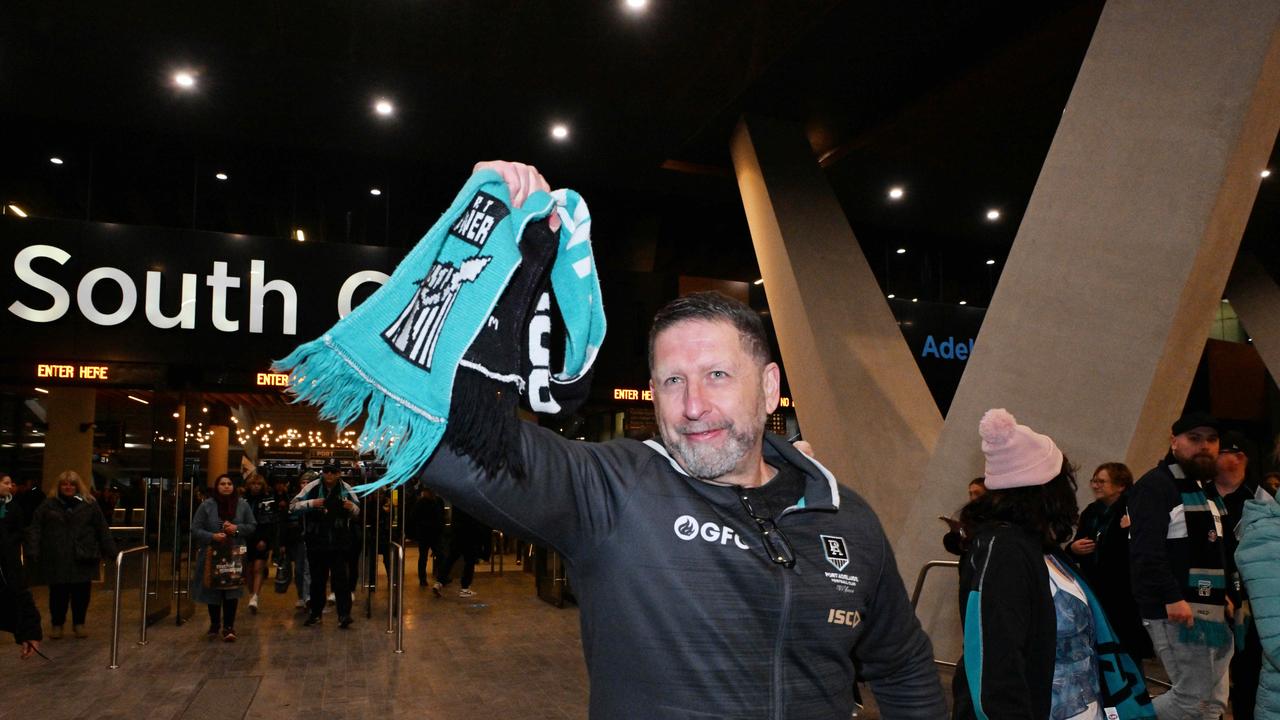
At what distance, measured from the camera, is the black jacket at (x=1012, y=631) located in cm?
247

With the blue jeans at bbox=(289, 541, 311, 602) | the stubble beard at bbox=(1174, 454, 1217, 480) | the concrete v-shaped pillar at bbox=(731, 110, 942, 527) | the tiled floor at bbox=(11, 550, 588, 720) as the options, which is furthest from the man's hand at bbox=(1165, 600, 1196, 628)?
the blue jeans at bbox=(289, 541, 311, 602)

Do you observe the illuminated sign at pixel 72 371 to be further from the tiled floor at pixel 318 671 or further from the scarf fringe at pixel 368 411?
the scarf fringe at pixel 368 411

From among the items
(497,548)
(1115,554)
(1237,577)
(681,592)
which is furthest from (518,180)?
(497,548)

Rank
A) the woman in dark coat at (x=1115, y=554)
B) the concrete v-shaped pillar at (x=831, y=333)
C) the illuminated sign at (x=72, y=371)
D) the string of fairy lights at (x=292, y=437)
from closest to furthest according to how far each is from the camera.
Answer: the woman in dark coat at (x=1115, y=554)
the concrete v-shaped pillar at (x=831, y=333)
the illuminated sign at (x=72, y=371)
the string of fairy lights at (x=292, y=437)

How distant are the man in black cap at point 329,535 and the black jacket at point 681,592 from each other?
9.08 meters

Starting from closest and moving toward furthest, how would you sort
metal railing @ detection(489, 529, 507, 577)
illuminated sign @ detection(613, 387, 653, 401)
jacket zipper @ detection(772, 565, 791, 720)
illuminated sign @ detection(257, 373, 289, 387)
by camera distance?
jacket zipper @ detection(772, 565, 791, 720) → illuminated sign @ detection(257, 373, 289, 387) → illuminated sign @ detection(613, 387, 653, 401) → metal railing @ detection(489, 529, 507, 577)

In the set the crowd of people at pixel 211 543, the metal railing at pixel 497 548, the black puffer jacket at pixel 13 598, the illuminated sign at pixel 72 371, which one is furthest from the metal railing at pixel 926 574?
the illuminated sign at pixel 72 371

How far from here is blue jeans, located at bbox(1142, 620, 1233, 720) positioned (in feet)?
14.1

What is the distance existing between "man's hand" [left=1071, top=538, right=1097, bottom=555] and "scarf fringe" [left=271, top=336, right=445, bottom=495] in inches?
222

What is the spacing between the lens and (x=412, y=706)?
21.5 feet

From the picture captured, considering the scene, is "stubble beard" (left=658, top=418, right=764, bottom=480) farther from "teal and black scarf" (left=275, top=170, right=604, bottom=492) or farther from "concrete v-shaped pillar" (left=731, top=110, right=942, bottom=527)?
"concrete v-shaped pillar" (left=731, top=110, right=942, bottom=527)

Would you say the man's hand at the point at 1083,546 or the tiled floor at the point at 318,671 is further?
the tiled floor at the point at 318,671

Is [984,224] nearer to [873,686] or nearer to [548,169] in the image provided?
[548,169]

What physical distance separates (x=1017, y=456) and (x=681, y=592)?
1696 millimetres
